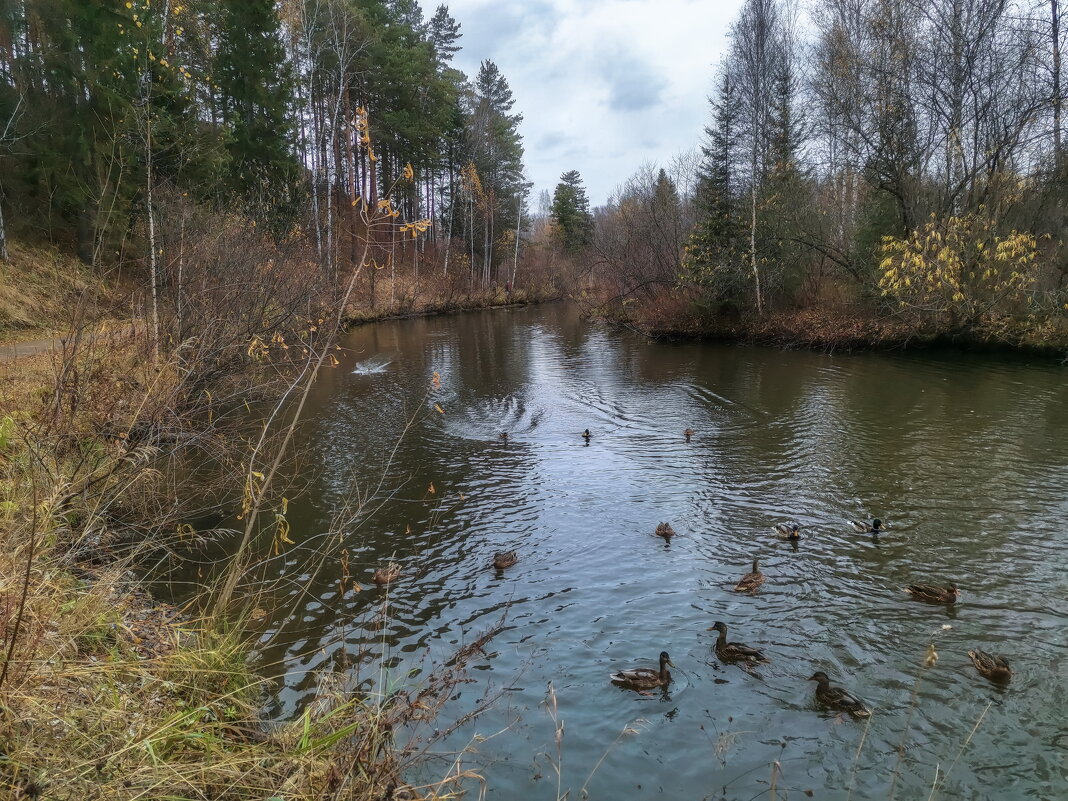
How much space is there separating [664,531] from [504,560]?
7.67 feet

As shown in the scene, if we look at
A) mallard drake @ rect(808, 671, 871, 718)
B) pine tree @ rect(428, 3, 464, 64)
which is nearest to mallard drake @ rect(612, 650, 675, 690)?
mallard drake @ rect(808, 671, 871, 718)

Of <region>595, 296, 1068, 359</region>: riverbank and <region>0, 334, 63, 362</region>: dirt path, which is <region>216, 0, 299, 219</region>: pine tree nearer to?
<region>0, 334, 63, 362</region>: dirt path

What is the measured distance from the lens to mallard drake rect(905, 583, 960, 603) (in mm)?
6391

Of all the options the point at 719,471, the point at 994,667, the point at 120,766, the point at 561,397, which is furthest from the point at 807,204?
the point at 120,766

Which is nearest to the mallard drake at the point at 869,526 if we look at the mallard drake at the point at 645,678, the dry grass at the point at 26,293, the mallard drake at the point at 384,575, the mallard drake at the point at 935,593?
the mallard drake at the point at 935,593

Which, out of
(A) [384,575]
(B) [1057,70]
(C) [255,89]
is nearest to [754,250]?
(B) [1057,70]

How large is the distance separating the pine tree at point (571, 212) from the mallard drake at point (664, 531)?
5293 cm

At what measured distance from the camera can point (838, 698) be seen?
16.3ft

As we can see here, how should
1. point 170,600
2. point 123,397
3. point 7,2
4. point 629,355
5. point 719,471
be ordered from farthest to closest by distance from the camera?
point 629,355
point 7,2
point 719,471
point 123,397
point 170,600

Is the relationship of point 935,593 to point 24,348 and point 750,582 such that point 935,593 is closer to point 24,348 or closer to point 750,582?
point 750,582

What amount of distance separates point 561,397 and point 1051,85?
18.8 m

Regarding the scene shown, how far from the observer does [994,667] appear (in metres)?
5.22

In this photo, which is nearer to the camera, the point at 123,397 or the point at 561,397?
the point at 123,397

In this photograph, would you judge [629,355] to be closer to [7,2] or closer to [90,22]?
[90,22]
